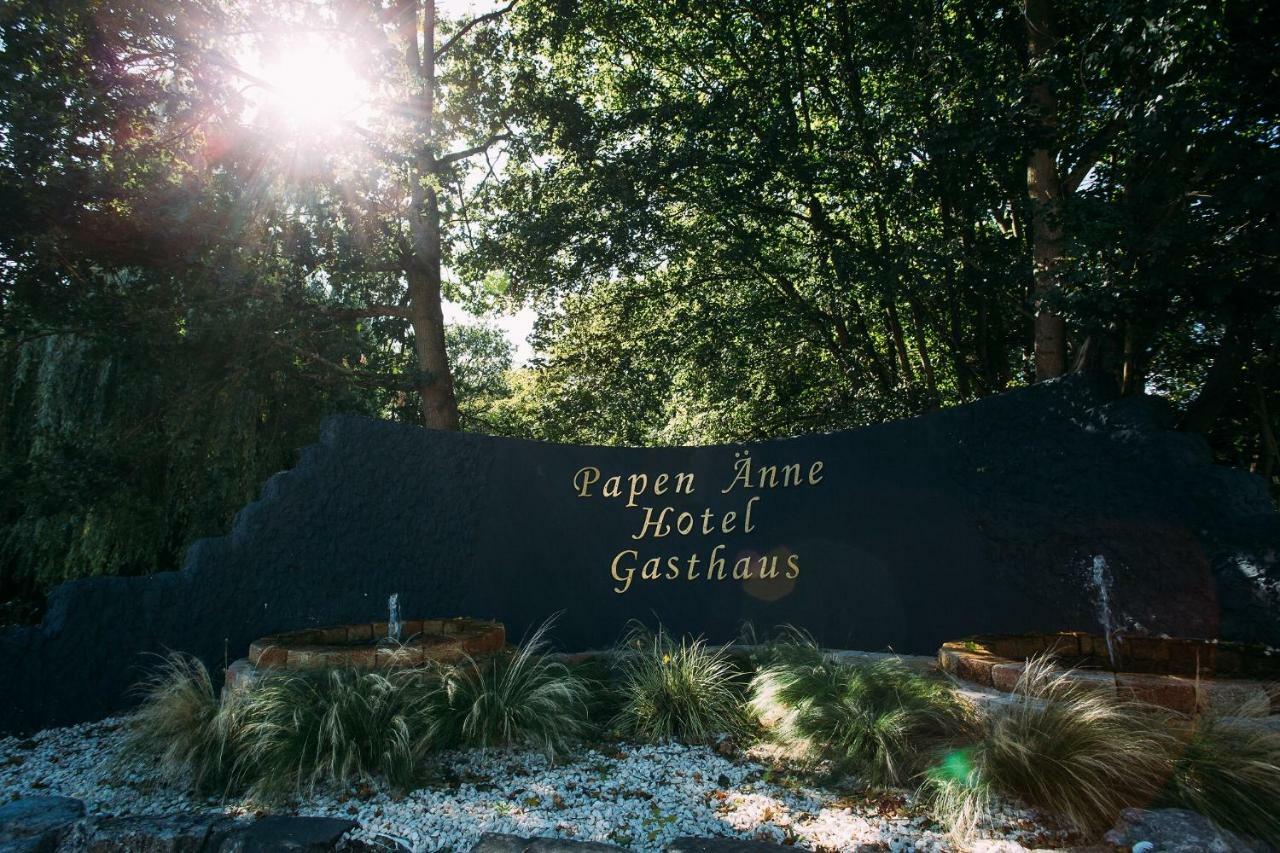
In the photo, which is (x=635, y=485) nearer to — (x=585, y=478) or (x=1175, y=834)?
(x=585, y=478)

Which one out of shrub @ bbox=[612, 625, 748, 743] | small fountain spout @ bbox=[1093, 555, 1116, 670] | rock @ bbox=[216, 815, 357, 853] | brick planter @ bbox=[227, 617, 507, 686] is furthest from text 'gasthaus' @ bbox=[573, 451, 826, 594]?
rock @ bbox=[216, 815, 357, 853]

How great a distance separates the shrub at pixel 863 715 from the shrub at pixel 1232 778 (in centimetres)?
114

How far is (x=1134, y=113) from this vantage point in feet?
22.1

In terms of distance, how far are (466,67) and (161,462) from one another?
7570mm

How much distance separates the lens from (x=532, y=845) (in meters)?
3.69

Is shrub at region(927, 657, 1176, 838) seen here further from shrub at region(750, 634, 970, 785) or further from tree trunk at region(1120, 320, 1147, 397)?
tree trunk at region(1120, 320, 1147, 397)

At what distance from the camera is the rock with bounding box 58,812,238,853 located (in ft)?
12.8

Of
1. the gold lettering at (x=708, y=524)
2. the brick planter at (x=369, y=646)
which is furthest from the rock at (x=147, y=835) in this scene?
the gold lettering at (x=708, y=524)

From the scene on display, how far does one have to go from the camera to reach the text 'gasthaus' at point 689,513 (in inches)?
298

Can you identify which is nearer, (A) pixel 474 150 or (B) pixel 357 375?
(B) pixel 357 375

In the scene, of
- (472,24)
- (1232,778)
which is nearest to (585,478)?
(1232,778)

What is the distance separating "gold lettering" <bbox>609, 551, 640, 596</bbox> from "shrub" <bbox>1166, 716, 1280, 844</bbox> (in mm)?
4553

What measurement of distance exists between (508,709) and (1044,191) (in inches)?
304

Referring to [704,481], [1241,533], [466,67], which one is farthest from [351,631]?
[466,67]
